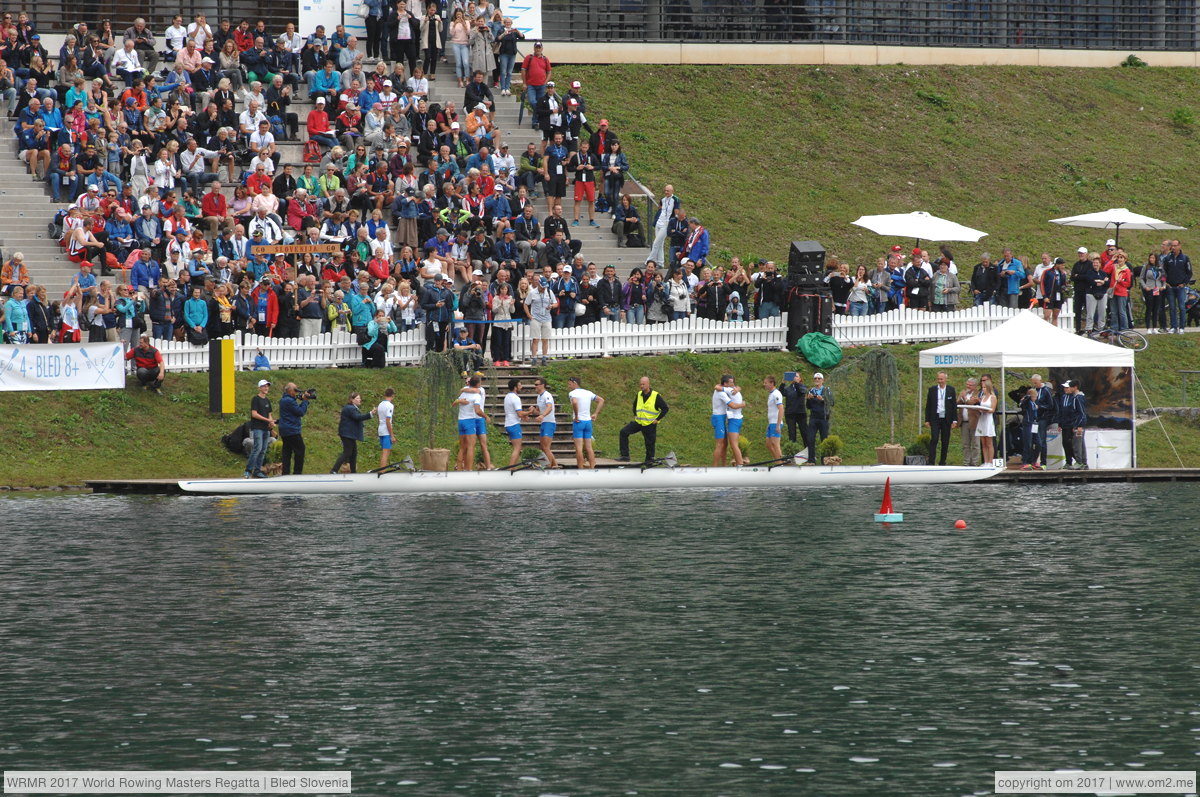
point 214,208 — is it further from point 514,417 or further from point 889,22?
point 889,22

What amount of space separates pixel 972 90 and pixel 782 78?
252 inches

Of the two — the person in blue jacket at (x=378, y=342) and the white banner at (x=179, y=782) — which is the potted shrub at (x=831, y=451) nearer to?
the person in blue jacket at (x=378, y=342)

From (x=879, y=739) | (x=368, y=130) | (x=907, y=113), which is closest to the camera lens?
(x=879, y=739)

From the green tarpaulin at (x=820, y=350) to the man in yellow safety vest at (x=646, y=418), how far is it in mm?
5961

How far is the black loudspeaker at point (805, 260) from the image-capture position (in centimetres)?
3981

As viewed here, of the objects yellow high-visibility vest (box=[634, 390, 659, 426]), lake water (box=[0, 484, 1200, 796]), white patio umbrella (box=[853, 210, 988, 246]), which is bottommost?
lake water (box=[0, 484, 1200, 796])

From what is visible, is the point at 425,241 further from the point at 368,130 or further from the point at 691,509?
the point at 691,509

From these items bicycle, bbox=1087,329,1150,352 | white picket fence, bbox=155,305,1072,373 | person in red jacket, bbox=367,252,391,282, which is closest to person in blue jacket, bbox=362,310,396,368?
white picket fence, bbox=155,305,1072,373

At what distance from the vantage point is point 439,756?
14648 millimetres

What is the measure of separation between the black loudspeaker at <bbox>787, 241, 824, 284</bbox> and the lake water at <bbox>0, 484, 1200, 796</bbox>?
38.7 ft

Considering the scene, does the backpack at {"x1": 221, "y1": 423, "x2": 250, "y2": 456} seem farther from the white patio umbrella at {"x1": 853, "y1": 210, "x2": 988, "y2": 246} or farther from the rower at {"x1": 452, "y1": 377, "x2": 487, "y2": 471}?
the white patio umbrella at {"x1": 853, "y1": 210, "x2": 988, "y2": 246}

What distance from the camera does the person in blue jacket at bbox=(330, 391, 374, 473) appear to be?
32.0 meters

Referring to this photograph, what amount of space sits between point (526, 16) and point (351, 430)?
22.6 metres

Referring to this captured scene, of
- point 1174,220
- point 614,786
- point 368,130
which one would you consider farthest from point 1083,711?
point 1174,220
